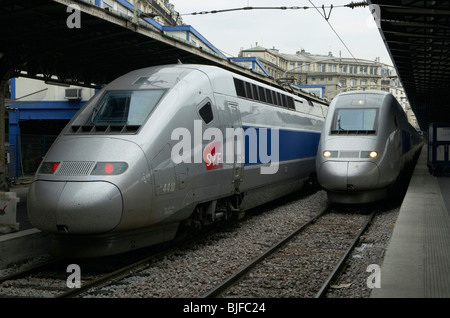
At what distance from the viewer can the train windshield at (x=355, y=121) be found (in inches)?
480

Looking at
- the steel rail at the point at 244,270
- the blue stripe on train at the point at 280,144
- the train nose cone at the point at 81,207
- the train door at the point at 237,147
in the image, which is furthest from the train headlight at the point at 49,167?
the blue stripe on train at the point at 280,144

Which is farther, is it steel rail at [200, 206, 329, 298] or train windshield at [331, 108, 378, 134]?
train windshield at [331, 108, 378, 134]

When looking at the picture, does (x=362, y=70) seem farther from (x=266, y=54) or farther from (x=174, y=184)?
(x=174, y=184)

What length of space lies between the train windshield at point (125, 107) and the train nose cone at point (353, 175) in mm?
5440

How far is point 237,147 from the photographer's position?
9430 mm

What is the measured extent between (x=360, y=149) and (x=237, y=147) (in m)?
3.67

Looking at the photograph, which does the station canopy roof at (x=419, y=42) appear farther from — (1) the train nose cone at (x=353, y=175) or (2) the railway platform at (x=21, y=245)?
(2) the railway platform at (x=21, y=245)

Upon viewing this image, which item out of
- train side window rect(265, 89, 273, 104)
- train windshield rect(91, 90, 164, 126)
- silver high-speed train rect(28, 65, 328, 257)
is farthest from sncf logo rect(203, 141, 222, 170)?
train side window rect(265, 89, 273, 104)

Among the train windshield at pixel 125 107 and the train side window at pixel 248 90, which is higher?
the train side window at pixel 248 90

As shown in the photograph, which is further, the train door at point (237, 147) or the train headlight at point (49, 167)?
the train door at point (237, 147)

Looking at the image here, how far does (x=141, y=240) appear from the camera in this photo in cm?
696

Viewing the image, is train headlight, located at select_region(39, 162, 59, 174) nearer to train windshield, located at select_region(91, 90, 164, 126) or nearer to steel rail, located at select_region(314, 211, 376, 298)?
train windshield, located at select_region(91, 90, 164, 126)

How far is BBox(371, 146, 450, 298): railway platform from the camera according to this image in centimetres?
479

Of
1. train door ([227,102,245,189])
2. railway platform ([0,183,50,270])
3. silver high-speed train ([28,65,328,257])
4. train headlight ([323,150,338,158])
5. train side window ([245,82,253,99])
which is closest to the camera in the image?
silver high-speed train ([28,65,328,257])
